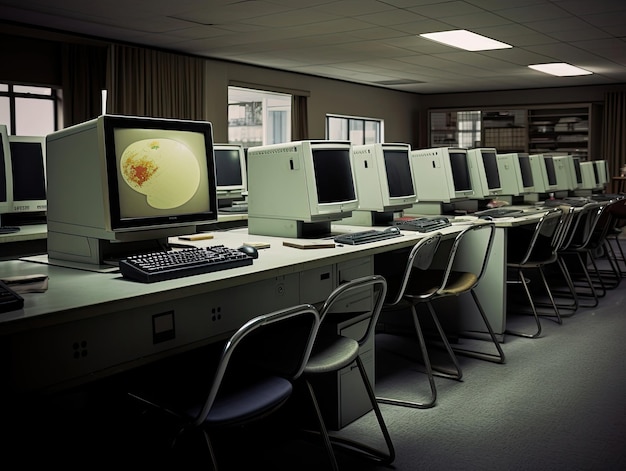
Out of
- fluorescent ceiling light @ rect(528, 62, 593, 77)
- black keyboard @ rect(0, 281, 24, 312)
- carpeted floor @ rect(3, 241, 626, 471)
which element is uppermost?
fluorescent ceiling light @ rect(528, 62, 593, 77)

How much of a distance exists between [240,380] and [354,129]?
978 centimetres

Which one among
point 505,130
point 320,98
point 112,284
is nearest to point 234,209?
point 112,284

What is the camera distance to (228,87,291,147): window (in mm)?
10438

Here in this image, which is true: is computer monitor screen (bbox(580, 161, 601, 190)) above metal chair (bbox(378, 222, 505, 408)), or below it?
above

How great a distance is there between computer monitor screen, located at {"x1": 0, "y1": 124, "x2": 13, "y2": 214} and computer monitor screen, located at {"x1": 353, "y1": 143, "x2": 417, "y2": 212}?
1.94m

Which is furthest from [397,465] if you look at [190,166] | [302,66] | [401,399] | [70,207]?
[302,66]

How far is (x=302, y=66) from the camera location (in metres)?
8.91

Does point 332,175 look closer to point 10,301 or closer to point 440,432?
point 440,432

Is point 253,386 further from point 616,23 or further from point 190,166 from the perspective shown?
point 616,23

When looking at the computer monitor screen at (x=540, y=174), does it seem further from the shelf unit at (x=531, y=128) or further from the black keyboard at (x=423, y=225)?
the shelf unit at (x=531, y=128)

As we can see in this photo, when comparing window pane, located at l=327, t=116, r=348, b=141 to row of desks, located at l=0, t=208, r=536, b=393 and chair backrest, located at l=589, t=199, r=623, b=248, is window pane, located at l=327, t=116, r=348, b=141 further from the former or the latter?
row of desks, located at l=0, t=208, r=536, b=393

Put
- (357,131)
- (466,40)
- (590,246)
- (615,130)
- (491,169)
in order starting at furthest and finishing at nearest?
(357,131) < (615,130) < (466,40) < (590,246) < (491,169)

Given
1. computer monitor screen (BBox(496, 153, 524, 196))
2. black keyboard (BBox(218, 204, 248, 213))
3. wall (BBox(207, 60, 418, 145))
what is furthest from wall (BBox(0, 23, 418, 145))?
computer monitor screen (BBox(496, 153, 524, 196))

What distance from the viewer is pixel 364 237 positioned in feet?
9.87
